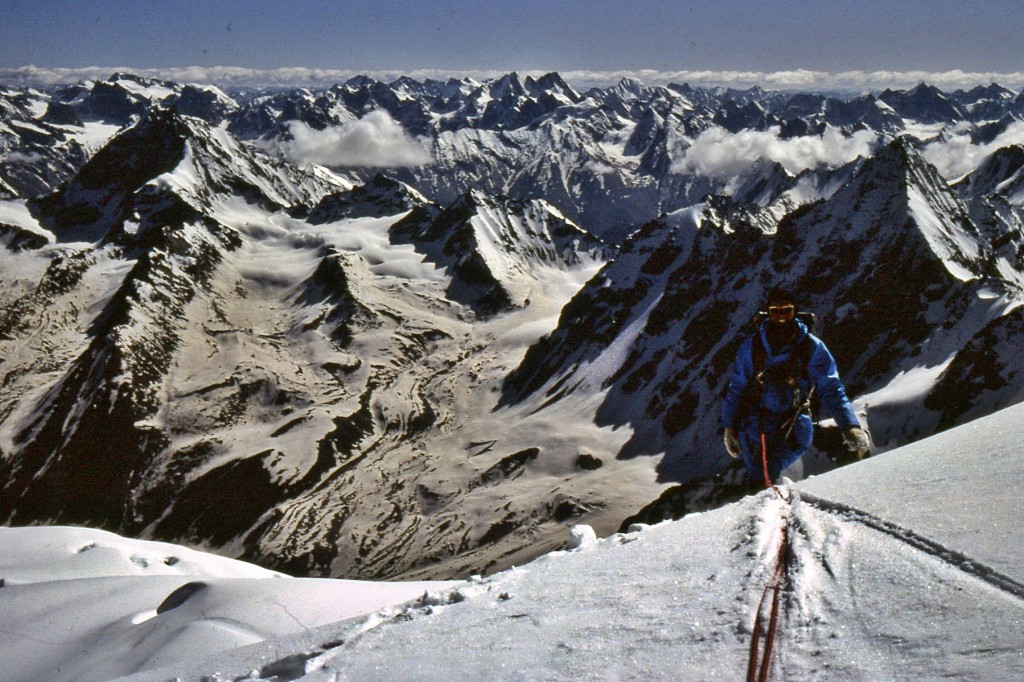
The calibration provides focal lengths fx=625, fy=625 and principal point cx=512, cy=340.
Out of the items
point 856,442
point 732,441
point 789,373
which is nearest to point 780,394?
point 789,373

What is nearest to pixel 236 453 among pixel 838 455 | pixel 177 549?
pixel 177 549

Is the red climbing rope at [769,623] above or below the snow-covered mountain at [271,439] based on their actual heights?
below

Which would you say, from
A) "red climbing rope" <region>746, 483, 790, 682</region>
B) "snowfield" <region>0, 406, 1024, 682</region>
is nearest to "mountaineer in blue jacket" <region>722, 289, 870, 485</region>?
"snowfield" <region>0, 406, 1024, 682</region>

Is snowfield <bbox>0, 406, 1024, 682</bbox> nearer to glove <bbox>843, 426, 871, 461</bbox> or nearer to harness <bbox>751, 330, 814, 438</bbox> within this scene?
glove <bbox>843, 426, 871, 461</bbox>

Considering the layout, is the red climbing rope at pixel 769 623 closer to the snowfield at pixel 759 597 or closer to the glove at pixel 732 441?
the snowfield at pixel 759 597

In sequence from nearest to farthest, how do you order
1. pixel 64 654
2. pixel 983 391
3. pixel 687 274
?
pixel 64 654 < pixel 983 391 < pixel 687 274

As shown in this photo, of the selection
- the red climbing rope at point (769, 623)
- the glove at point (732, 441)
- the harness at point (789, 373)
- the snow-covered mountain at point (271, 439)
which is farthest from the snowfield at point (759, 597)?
the snow-covered mountain at point (271, 439)

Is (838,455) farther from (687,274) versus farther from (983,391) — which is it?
(687,274)

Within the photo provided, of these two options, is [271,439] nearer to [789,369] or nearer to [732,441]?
[732,441]
